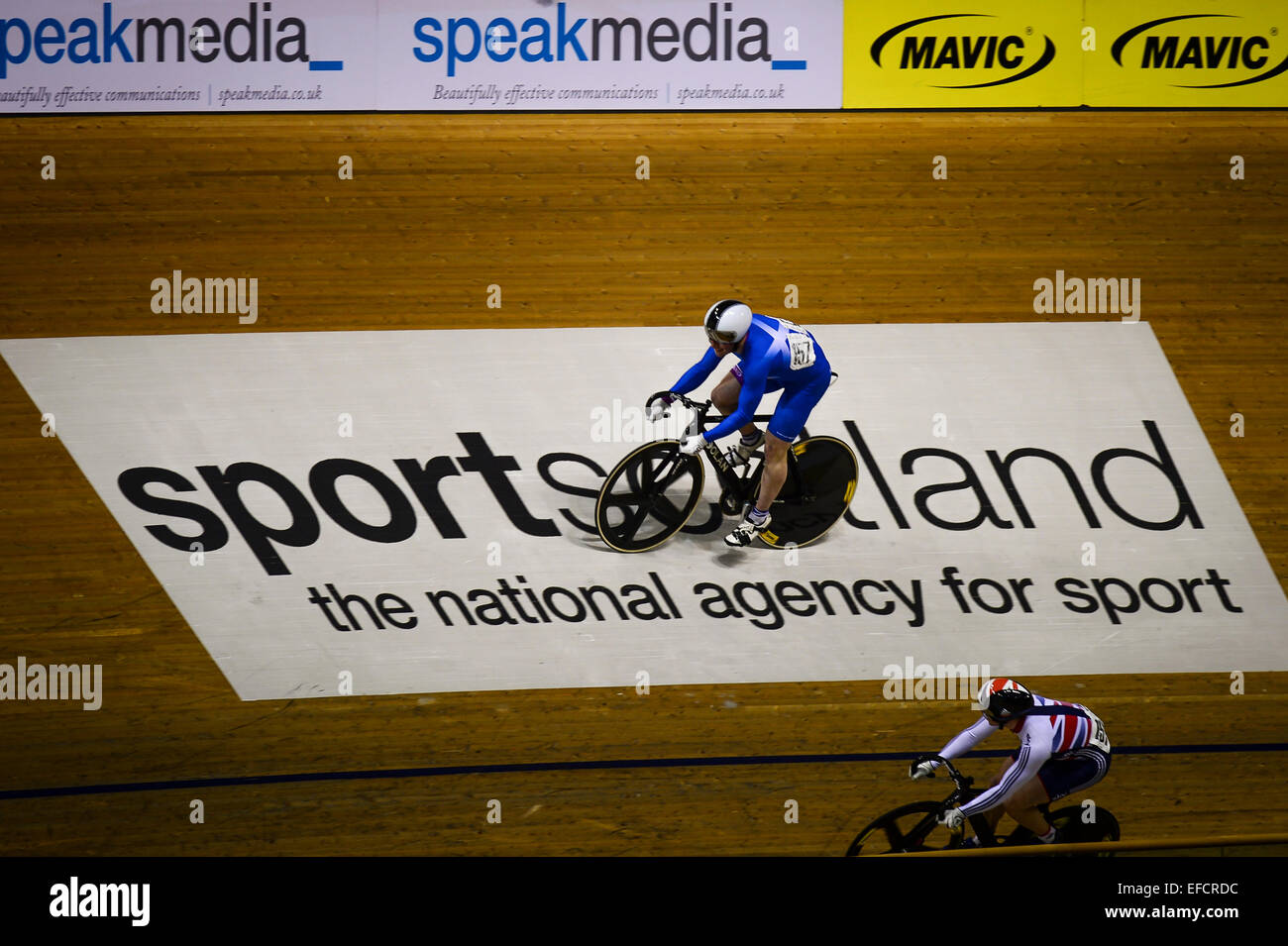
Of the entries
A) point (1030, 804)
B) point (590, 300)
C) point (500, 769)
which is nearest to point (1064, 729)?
point (1030, 804)

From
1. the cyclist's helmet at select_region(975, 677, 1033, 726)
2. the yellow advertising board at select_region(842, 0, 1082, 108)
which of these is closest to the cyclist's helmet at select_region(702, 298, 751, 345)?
the yellow advertising board at select_region(842, 0, 1082, 108)

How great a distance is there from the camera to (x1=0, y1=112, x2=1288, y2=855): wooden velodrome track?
18.9ft

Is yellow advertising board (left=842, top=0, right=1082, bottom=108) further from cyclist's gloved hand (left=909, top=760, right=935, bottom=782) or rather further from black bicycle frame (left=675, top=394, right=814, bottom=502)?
cyclist's gloved hand (left=909, top=760, right=935, bottom=782)

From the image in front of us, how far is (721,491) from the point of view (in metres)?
5.88

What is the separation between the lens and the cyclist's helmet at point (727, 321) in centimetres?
501

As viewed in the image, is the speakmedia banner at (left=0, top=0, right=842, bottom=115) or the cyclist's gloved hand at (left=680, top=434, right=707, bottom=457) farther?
the speakmedia banner at (left=0, top=0, right=842, bottom=115)

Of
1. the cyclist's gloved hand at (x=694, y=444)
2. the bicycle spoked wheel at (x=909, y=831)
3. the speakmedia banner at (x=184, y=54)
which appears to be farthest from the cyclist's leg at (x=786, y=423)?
the speakmedia banner at (x=184, y=54)

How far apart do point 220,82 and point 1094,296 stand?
527 cm

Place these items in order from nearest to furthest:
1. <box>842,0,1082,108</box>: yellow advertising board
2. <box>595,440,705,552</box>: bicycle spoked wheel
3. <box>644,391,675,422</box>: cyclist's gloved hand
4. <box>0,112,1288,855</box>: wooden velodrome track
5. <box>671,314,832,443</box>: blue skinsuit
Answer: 1. <box>671,314,832,443</box>: blue skinsuit
2. <box>644,391,675,422</box>: cyclist's gloved hand
3. <box>595,440,705,552</box>: bicycle spoked wheel
4. <box>0,112,1288,855</box>: wooden velodrome track
5. <box>842,0,1082,108</box>: yellow advertising board

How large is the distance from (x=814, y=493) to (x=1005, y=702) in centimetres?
158

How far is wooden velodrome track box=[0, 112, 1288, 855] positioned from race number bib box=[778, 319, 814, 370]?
70cm

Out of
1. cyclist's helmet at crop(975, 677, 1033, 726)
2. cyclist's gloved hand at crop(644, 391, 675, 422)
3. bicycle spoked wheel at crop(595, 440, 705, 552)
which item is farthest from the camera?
bicycle spoked wheel at crop(595, 440, 705, 552)

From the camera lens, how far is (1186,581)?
19.4 ft

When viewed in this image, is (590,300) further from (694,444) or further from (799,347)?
(799,347)
